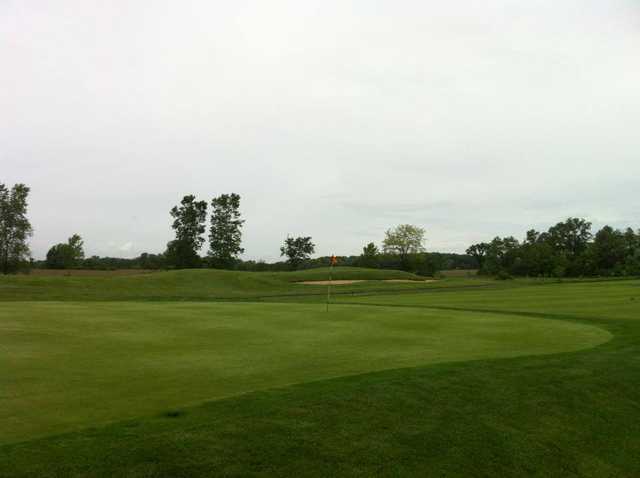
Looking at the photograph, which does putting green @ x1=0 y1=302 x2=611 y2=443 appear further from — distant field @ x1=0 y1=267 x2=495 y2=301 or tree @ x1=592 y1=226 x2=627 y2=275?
tree @ x1=592 y1=226 x2=627 y2=275

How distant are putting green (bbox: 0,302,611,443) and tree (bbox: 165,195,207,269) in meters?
63.7

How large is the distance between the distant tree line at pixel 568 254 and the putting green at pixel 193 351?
8149 cm

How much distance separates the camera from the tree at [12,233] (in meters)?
65.5

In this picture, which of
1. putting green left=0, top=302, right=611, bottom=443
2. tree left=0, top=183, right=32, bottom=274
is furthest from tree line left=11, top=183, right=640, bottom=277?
putting green left=0, top=302, right=611, bottom=443

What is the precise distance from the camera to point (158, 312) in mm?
18141

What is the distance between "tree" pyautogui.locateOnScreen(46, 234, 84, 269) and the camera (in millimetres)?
98194

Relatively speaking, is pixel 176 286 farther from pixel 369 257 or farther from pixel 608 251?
pixel 608 251

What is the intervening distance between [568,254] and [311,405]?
113947 mm

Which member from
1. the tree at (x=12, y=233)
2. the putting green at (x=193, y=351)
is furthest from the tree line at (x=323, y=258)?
the putting green at (x=193, y=351)

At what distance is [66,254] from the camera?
106062 mm

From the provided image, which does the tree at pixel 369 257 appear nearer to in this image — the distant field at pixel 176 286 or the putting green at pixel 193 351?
the distant field at pixel 176 286

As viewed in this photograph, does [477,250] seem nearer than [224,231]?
No

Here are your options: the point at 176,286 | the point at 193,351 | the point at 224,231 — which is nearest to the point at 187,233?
the point at 224,231

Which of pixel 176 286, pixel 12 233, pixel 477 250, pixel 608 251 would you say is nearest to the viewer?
pixel 176 286
